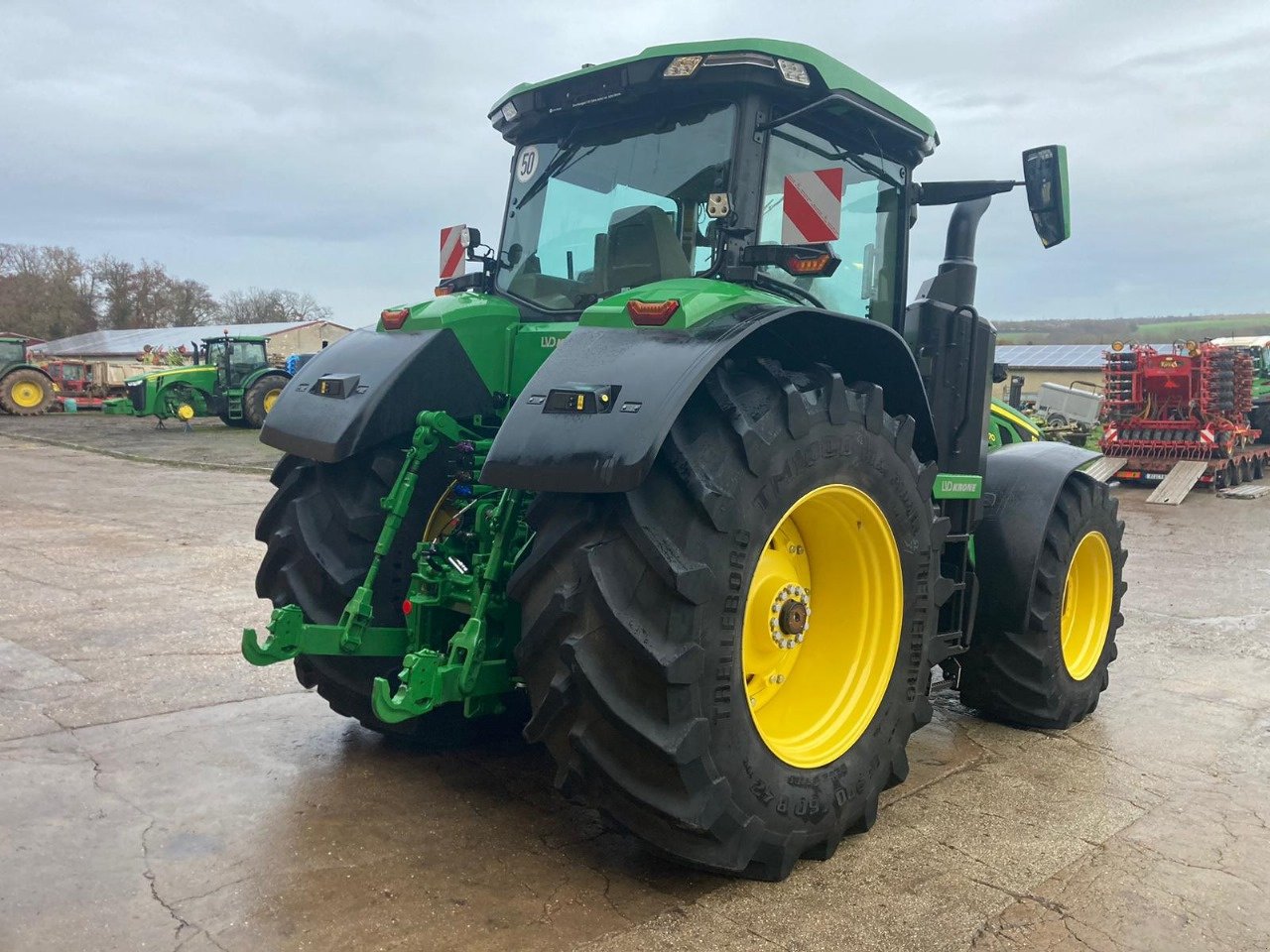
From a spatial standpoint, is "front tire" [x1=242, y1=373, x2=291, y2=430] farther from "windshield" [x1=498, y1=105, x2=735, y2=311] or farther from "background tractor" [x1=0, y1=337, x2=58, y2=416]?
"windshield" [x1=498, y1=105, x2=735, y2=311]

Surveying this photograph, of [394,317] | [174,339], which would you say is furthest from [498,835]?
[174,339]

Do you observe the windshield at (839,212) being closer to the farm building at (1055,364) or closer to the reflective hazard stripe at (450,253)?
the reflective hazard stripe at (450,253)

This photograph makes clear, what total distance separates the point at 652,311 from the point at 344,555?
1.46 m

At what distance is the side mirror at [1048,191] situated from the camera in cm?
409

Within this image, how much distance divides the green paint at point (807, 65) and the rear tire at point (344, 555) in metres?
1.53

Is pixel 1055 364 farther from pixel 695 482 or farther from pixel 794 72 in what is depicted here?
pixel 695 482

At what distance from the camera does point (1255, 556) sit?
10.3 m

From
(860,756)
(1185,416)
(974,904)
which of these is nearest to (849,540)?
(860,756)

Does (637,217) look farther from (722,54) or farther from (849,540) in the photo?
(849,540)

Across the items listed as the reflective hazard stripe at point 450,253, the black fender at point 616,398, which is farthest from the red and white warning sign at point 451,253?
the black fender at point 616,398

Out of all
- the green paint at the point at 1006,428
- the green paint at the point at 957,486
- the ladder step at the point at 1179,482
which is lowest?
the ladder step at the point at 1179,482

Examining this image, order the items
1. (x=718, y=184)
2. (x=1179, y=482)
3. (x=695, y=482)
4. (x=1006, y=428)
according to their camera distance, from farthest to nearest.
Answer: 1. (x=1179, y=482)
2. (x=1006, y=428)
3. (x=718, y=184)
4. (x=695, y=482)

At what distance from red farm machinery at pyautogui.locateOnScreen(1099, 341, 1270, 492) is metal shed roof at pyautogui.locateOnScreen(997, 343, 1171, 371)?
75.2 ft

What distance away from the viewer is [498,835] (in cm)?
325
